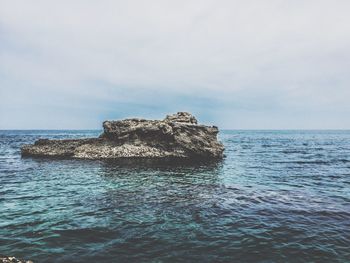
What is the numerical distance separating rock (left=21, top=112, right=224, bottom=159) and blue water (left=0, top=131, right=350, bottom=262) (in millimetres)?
15424

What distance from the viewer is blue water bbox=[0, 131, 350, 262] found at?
10.9 metres

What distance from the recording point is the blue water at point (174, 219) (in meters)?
10.9

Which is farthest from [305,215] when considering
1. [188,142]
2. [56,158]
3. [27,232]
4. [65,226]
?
[56,158]

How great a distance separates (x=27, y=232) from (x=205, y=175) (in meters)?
18.8

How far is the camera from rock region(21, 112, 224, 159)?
4231cm

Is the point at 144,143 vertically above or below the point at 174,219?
above

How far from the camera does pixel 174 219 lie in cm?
1480

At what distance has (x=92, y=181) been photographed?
25062 millimetres

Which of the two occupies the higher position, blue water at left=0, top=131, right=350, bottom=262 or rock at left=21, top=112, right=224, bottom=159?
rock at left=21, top=112, right=224, bottom=159

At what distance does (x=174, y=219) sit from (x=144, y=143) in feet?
96.6

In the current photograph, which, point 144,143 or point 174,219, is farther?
point 144,143

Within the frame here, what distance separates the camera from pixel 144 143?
1724 inches

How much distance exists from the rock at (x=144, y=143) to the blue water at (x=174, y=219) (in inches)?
607

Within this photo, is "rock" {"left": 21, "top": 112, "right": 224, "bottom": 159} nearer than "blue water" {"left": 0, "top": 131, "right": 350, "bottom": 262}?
No
